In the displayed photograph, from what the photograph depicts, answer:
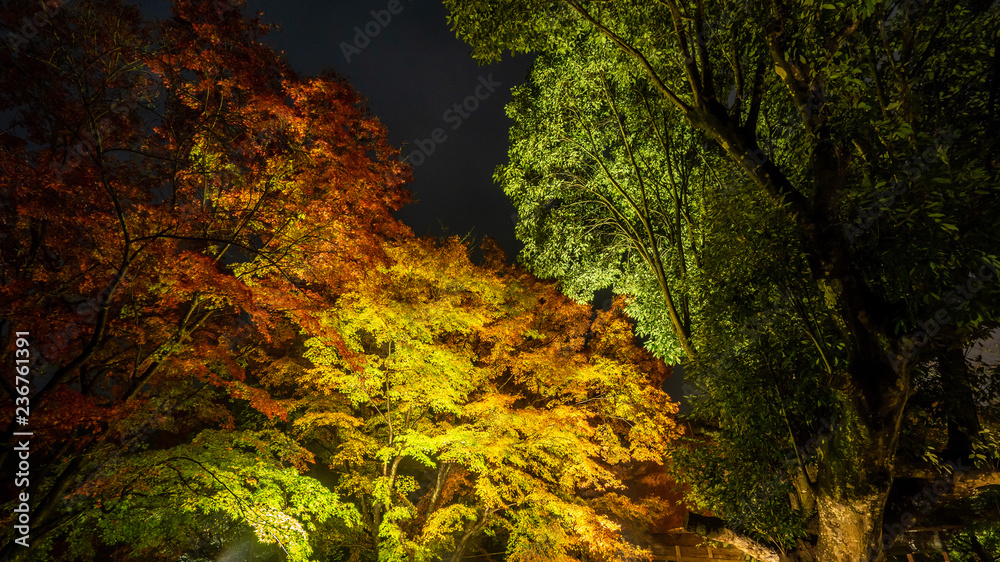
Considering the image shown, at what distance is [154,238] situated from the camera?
15.7 feet

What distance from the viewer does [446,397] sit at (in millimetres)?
8188

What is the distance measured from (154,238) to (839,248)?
7.17 metres

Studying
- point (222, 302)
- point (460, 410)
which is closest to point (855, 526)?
point (460, 410)

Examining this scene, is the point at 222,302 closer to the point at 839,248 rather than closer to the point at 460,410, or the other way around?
the point at 460,410

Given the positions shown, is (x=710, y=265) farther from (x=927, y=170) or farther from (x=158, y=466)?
(x=158, y=466)

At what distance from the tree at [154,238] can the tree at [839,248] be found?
3.35m

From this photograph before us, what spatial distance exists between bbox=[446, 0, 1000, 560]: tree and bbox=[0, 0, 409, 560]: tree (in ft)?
11.0

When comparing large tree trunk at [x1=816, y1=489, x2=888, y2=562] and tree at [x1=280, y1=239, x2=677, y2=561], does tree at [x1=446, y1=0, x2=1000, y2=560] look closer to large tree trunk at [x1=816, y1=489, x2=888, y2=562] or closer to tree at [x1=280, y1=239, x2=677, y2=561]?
large tree trunk at [x1=816, y1=489, x2=888, y2=562]

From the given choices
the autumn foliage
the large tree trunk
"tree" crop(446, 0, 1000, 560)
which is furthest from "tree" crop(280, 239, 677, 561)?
the large tree trunk

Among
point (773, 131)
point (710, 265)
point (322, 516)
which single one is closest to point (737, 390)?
point (710, 265)

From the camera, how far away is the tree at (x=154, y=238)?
15.9 ft

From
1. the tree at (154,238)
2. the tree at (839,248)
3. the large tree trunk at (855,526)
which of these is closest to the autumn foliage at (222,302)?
the tree at (154,238)

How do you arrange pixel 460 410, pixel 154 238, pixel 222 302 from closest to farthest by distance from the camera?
pixel 154 238
pixel 222 302
pixel 460 410

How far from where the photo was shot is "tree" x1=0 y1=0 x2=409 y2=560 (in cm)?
483
